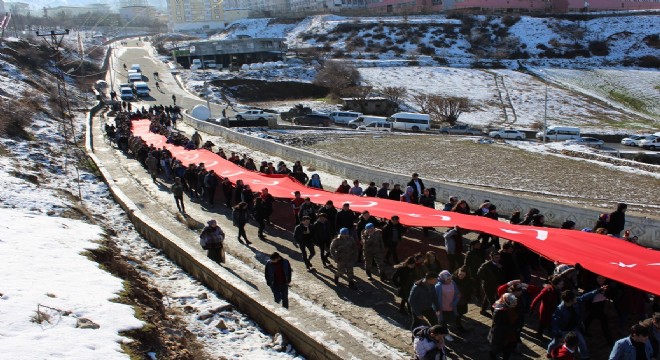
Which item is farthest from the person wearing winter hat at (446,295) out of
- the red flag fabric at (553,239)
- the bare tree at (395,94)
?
the bare tree at (395,94)

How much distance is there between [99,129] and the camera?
123 ft

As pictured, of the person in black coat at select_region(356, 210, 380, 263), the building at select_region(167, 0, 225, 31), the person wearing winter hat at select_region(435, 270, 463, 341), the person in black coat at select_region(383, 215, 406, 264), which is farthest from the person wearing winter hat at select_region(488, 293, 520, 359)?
the building at select_region(167, 0, 225, 31)

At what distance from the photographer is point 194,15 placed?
131 m

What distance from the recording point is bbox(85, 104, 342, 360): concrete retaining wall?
326 inches

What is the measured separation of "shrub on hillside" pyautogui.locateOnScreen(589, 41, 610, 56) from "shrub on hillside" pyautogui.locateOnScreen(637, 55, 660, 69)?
635 cm

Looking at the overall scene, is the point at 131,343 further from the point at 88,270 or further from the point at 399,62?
the point at 399,62

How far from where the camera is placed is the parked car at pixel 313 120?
1839 inches

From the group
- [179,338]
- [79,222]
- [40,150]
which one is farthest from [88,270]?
[40,150]

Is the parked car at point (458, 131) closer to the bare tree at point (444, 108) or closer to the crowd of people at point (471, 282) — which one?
the bare tree at point (444, 108)

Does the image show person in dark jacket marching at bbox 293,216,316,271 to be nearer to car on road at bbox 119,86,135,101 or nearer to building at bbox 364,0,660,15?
car on road at bbox 119,86,135,101

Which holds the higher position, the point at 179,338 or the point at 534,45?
the point at 534,45

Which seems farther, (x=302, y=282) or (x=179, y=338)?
(x=302, y=282)

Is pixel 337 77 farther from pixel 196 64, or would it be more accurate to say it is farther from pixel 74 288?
pixel 74 288

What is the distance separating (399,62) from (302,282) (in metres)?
74.3
